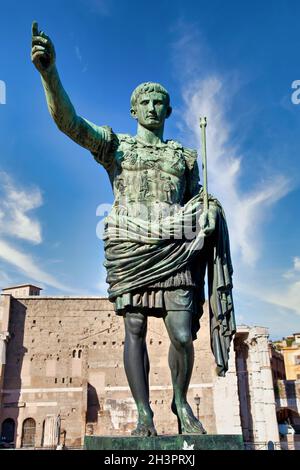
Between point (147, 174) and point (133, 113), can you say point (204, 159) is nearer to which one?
point (147, 174)

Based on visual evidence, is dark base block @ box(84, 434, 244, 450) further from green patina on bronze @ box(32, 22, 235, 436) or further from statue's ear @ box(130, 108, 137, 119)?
statue's ear @ box(130, 108, 137, 119)

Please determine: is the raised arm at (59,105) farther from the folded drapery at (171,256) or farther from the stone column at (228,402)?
the stone column at (228,402)

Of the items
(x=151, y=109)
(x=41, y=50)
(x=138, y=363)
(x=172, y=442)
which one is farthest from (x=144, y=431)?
(x=41, y=50)

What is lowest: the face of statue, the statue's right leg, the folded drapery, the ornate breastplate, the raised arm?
the statue's right leg

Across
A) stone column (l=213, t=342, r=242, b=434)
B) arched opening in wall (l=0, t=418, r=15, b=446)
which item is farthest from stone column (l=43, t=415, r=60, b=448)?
stone column (l=213, t=342, r=242, b=434)

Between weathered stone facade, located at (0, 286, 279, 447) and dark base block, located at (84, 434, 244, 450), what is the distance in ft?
98.4

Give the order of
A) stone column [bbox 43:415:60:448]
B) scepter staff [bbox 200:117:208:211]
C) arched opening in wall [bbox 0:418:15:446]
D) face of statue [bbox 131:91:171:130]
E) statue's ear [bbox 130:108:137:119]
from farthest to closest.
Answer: arched opening in wall [bbox 0:418:15:446] → stone column [bbox 43:415:60:448] → statue's ear [bbox 130:108:137:119] → face of statue [bbox 131:91:171:130] → scepter staff [bbox 200:117:208:211]

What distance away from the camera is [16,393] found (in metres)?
32.6

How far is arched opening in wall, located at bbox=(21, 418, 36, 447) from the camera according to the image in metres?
32.0

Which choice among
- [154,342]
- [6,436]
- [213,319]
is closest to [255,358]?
[154,342]

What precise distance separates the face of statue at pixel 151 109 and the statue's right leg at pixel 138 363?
1.58 m

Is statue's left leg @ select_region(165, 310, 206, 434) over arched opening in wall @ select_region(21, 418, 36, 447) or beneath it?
over

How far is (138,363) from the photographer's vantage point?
3238 mm

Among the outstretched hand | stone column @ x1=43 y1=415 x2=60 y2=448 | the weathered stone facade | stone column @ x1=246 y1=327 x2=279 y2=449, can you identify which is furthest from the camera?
stone column @ x1=246 y1=327 x2=279 y2=449
